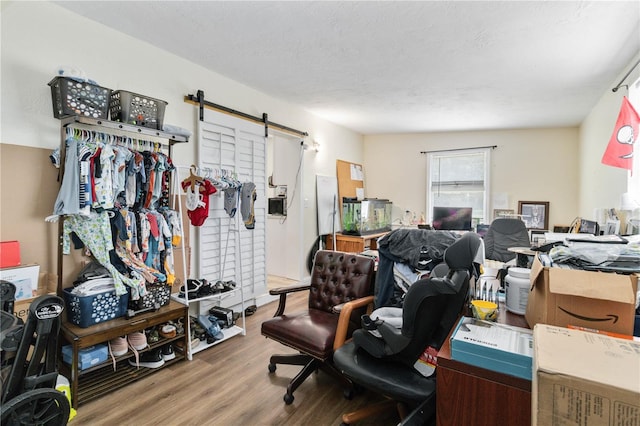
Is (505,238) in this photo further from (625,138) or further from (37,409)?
(37,409)

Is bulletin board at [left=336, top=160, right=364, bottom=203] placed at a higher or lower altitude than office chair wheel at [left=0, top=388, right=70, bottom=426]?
higher

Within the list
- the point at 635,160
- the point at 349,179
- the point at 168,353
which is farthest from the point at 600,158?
the point at 168,353

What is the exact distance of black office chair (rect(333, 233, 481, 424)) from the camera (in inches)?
53.7

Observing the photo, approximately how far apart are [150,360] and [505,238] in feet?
12.4

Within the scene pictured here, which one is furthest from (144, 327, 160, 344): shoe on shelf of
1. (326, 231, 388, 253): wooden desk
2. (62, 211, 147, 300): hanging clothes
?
(326, 231, 388, 253): wooden desk

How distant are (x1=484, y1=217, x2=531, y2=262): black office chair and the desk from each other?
294 centimetres

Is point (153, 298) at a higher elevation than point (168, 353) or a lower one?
higher

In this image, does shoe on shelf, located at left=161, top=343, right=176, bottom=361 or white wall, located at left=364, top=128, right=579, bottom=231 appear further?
white wall, located at left=364, top=128, right=579, bottom=231

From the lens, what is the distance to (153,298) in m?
2.43

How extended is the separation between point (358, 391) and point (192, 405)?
3.58 ft

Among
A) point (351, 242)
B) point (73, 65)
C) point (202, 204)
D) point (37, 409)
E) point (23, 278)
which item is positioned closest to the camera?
point (37, 409)

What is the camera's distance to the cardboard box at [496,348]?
108cm

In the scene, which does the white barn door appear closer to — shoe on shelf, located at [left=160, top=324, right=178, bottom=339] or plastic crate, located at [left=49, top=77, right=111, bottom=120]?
shoe on shelf, located at [left=160, top=324, right=178, bottom=339]

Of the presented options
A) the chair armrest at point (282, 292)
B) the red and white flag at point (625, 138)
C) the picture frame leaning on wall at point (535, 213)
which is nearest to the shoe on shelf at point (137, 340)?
the chair armrest at point (282, 292)
